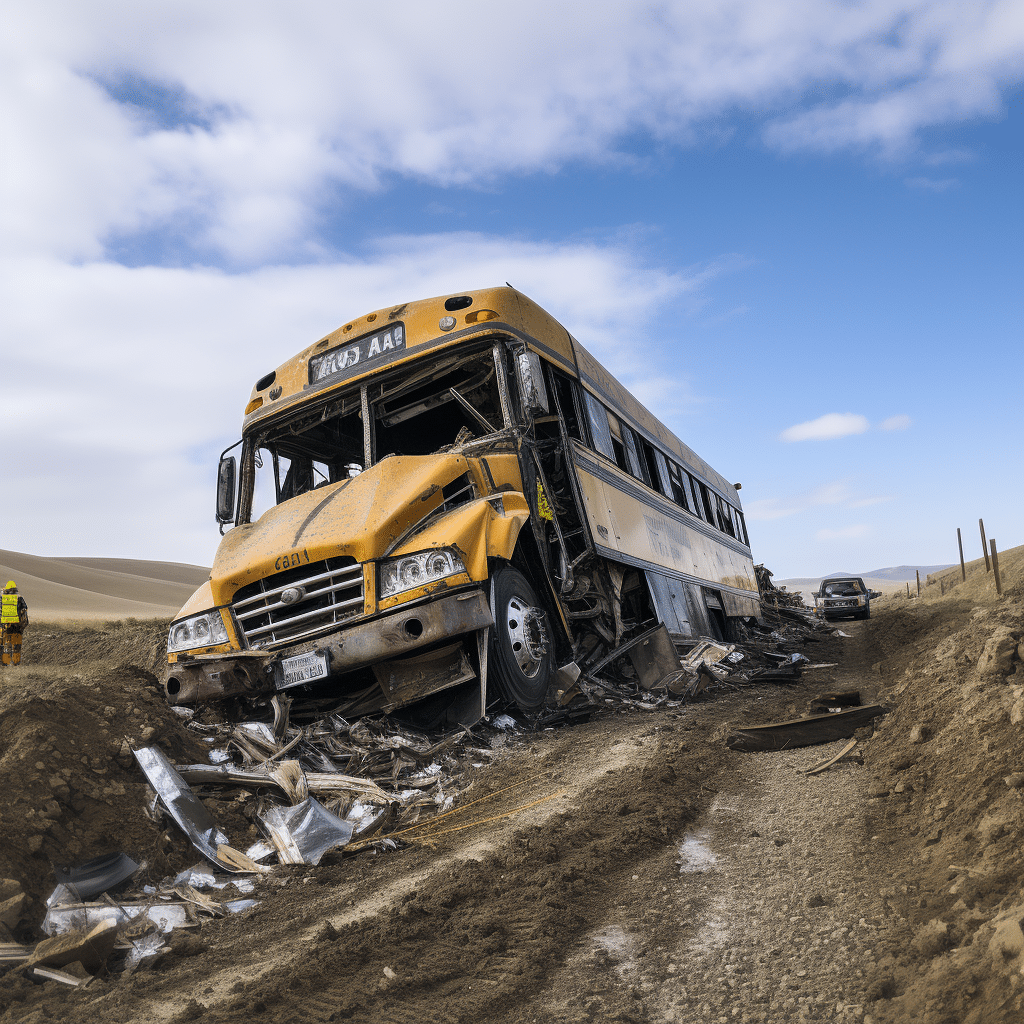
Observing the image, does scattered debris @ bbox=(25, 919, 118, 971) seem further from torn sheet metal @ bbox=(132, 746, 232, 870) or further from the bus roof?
the bus roof

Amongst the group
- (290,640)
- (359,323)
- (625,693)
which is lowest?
(625,693)

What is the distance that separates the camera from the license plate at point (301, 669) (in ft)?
18.7

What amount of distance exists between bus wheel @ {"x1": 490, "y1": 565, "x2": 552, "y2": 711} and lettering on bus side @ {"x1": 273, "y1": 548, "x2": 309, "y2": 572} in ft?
4.77

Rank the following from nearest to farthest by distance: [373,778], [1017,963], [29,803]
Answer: [1017,963] < [29,803] < [373,778]

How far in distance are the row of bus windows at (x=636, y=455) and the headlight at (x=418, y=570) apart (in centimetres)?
315

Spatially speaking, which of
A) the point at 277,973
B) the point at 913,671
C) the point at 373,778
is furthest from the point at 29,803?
the point at 913,671

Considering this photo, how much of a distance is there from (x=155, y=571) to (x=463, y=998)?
332 ft

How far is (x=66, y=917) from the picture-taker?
2996 mm

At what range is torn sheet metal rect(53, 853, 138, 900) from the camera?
3268 millimetres

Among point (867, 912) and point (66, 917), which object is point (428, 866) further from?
point (867, 912)

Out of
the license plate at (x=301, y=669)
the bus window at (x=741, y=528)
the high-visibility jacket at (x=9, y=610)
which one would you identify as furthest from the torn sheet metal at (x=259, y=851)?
the bus window at (x=741, y=528)

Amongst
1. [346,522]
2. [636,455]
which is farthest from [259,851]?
[636,455]

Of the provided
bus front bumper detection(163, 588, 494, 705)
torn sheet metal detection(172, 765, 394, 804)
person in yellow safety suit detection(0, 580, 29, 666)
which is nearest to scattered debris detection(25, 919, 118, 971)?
torn sheet metal detection(172, 765, 394, 804)

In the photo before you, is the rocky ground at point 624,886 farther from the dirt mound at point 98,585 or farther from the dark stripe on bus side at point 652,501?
the dirt mound at point 98,585
